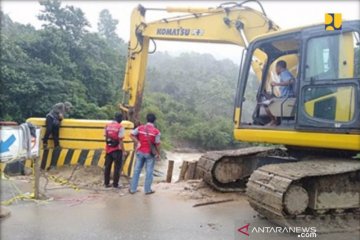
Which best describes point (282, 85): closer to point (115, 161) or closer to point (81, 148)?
point (115, 161)

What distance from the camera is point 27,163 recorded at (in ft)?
34.1

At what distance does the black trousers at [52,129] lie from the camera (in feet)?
33.7

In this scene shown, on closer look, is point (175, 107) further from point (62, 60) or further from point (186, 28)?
point (186, 28)

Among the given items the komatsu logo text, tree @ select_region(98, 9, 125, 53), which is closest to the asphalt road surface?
the komatsu logo text

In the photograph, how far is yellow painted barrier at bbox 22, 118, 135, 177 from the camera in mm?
10211

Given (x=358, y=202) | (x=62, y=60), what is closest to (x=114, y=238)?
(x=358, y=202)

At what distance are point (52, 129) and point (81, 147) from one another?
2.65 feet

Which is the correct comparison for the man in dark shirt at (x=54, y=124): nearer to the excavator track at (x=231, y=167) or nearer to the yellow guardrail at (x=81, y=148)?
the yellow guardrail at (x=81, y=148)

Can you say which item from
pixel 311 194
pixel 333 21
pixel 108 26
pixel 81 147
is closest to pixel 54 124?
pixel 81 147

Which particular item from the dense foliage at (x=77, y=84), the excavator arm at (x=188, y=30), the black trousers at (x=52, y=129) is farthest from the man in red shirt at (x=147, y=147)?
the dense foliage at (x=77, y=84)

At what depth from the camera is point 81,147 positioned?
1032 centimetres

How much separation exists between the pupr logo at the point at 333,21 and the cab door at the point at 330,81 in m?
0.06

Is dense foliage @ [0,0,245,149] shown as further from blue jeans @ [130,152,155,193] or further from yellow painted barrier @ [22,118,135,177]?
blue jeans @ [130,152,155,193]

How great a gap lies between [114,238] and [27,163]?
5.67 m
